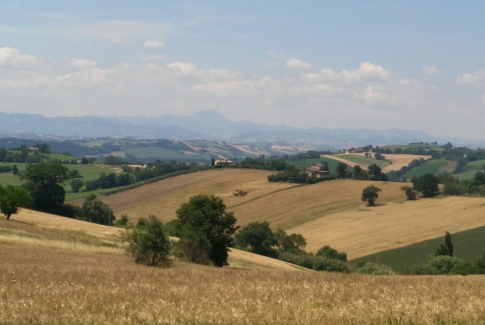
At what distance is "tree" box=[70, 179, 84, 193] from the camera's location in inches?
5175

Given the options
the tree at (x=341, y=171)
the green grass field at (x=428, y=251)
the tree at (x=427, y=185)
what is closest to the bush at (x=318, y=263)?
the green grass field at (x=428, y=251)

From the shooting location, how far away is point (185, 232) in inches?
1609

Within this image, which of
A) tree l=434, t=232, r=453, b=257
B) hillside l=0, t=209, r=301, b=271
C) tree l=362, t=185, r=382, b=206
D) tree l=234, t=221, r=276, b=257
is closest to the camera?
hillside l=0, t=209, r=301, b=271

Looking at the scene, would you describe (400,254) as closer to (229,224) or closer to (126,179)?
(229,224)

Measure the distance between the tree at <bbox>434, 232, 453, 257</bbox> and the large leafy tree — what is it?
5443 centimetres

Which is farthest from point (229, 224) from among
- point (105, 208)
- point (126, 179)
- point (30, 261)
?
point (126, 179)

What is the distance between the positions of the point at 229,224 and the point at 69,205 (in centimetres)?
5552

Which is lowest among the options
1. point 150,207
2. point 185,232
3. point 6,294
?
point 150,207

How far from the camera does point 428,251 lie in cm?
7338

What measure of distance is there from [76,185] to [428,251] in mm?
86568

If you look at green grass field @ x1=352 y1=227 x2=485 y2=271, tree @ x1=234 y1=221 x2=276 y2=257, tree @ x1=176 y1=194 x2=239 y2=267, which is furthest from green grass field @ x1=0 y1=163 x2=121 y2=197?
tree @ x1=176 y1=194 x2=239 y2=267

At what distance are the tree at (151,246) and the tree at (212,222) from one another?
956 cm

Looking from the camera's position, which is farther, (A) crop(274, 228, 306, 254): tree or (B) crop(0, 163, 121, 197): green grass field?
(B) crop(0, 163, 121, 197): green grass field

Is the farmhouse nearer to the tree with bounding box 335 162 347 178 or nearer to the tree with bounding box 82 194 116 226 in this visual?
the tree with bounding box 335 162 347 178
